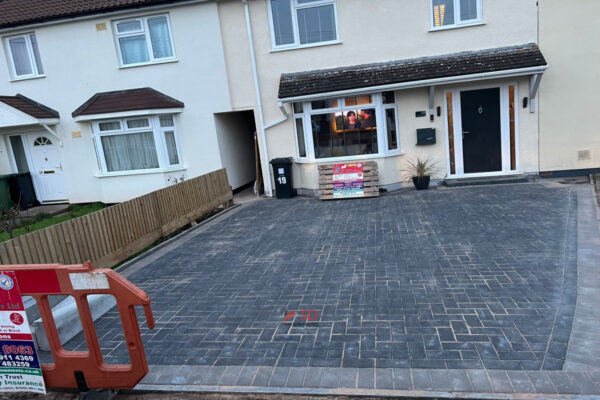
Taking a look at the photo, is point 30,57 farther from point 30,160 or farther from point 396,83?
point 396,83

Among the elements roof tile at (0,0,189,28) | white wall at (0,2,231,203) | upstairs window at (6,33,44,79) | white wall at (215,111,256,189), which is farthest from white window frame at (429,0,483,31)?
upstairs window at (6,33,44,79)

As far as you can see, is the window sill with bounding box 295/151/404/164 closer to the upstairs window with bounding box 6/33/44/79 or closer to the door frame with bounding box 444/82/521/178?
the door frame with bounding box 444/82/521/178

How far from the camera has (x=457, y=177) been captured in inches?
438

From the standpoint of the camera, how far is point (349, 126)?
1110 cm

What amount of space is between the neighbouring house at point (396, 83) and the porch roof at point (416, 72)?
30 mm

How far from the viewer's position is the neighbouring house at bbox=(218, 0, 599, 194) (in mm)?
10180

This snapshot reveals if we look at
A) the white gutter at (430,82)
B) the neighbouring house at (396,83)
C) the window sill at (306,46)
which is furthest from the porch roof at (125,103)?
the white gutter at (430,82)

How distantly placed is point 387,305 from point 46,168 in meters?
13.5

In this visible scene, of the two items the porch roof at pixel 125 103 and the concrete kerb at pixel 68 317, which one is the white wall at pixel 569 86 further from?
the concrete kerb at pixel 68 317

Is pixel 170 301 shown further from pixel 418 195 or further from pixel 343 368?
pixel 418 195

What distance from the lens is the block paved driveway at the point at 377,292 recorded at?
3.70 m

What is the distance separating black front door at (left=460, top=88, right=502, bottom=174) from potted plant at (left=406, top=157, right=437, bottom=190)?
96 centimetres

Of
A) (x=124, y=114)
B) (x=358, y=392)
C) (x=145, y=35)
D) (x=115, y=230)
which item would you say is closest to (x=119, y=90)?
(x=124, y=114)

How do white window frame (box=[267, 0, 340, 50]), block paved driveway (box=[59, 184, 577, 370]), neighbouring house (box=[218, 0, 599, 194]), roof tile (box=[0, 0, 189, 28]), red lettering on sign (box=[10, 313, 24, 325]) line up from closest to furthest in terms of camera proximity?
red lettering on sign (box=[10, 313, 24, 325]), block paved driveway (box=[59, 184, 577, 370]), neighbouring house (box=[218, 0, 599, 194]), white window frame (box=[267, 0, 340, 50]), roof tile (box=[0, 0, 189, 28])
